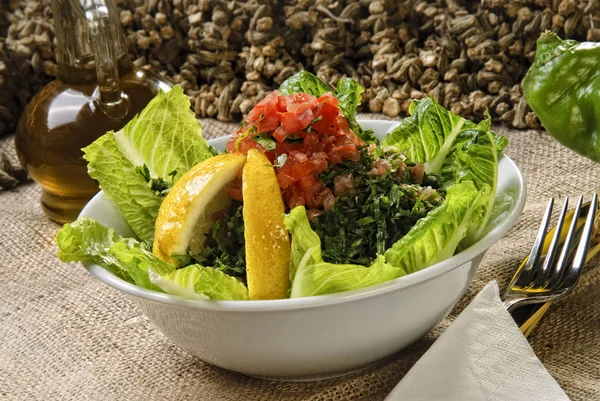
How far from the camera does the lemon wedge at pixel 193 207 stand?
4.68 ft

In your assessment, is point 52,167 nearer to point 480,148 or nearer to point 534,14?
point 480,148

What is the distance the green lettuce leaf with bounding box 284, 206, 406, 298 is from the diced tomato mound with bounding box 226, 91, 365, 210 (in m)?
0.15

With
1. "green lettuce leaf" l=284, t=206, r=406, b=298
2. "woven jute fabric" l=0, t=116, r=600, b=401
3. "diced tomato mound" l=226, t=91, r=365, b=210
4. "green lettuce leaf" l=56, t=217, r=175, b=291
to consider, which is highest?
"diced tomato mound" l=226, t=91, r=365, b=210

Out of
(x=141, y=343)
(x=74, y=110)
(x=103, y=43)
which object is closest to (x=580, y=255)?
(x=141, y=343)

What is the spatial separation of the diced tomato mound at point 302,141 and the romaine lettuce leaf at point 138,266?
7.8 inches

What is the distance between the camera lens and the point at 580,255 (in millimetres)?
1657

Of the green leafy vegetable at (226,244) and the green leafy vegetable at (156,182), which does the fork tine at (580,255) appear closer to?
the green leafy vegetable at (226,244)

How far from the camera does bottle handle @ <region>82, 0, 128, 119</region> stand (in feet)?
7.03

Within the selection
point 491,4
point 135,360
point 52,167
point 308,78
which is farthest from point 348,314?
point 491,4

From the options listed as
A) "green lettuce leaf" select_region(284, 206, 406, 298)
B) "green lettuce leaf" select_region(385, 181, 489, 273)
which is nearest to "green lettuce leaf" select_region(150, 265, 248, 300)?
"green lettuce leaf" select_region(284, 206, 406, 298)

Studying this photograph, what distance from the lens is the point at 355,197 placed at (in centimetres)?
147

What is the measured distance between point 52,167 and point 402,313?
1.36 meters

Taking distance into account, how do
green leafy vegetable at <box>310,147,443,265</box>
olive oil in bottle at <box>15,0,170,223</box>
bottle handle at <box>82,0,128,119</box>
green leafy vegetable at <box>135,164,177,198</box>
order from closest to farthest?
green leafy vegetable at <box>310,147,443,265</box>, green leafy vegetable at <box>135,164,177,198</box>, bottle handle at <box>82,0,128,119</box>, olive oil in bottle at <box>15,0,170,223</box>

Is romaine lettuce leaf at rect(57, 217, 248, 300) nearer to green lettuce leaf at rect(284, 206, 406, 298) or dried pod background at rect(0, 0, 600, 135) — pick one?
green lettuce leaf at rect(284, 206, 406, 298)
